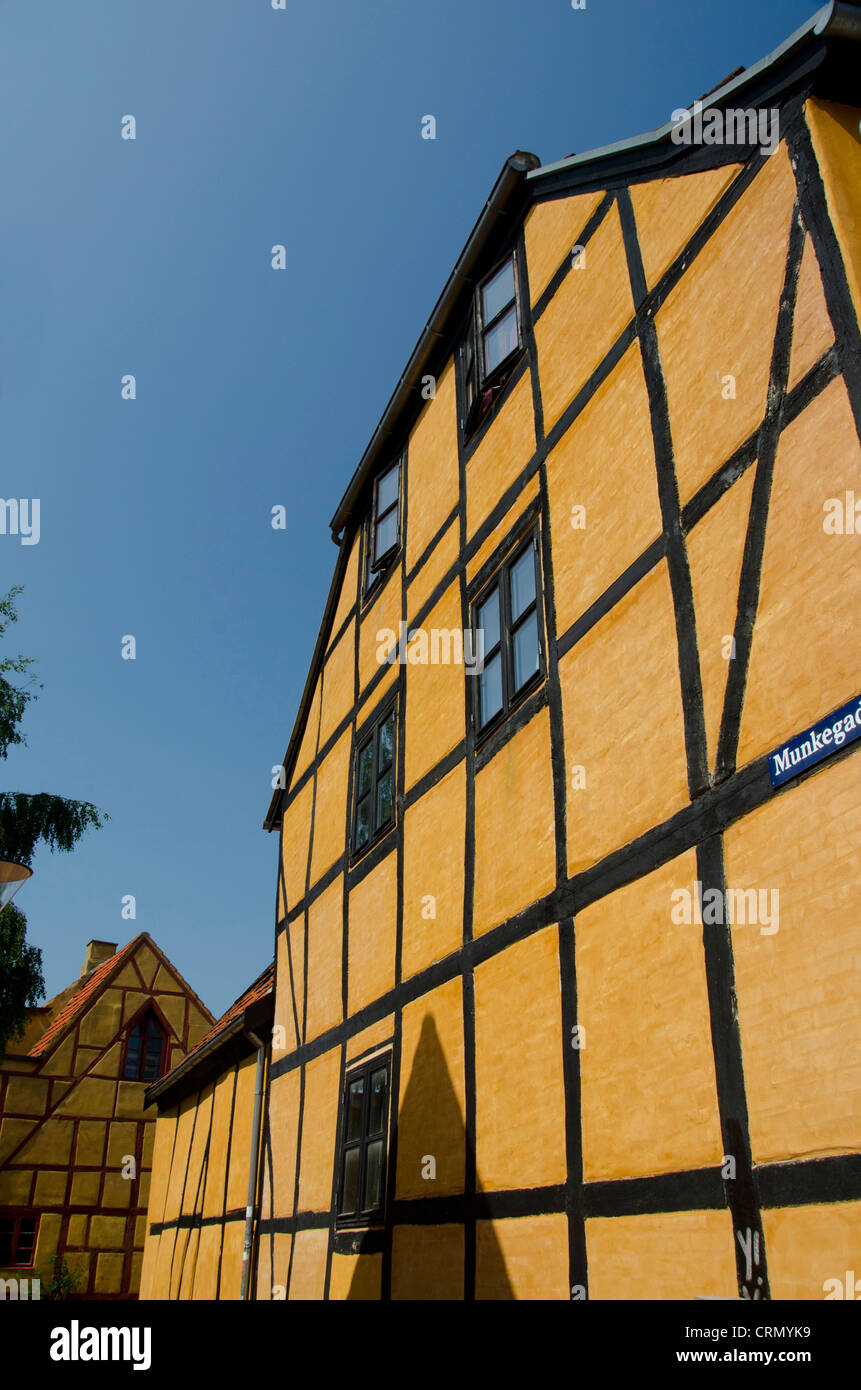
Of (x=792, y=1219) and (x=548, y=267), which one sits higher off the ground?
(x=548, y=267)

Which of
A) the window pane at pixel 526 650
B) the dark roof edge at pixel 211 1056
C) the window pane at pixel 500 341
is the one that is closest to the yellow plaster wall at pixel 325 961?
the dark roof edge at pixel 211 1056

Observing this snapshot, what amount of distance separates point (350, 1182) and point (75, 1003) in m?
18.5

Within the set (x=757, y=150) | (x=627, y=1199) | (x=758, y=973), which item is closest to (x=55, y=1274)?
(x=627, y=1199)

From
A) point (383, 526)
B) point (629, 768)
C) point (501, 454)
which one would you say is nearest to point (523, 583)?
point (501, 454)

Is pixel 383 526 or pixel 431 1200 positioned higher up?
pixel 383 526

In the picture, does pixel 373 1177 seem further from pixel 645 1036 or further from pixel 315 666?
pixel 315 666

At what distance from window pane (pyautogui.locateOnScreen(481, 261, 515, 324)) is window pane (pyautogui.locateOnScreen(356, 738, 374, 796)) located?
13.7 ft

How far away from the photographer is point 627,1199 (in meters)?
5.04

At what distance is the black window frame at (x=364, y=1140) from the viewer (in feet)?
26.5

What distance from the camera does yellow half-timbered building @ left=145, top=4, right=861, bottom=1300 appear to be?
14.2 feet

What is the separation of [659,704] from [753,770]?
880 mm

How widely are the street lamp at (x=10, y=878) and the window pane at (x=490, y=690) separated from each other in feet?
10.9

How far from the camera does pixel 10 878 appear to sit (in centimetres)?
633

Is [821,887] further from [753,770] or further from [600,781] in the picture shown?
[600,781]
